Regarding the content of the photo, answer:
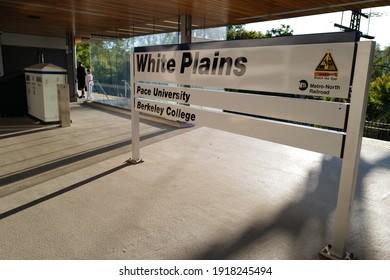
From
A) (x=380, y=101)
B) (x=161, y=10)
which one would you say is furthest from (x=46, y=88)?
(x=380, y=101)

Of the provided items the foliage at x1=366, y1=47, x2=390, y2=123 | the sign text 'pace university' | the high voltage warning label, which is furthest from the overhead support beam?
the foliage at x1=366, y1=47, x2=390, y2=123

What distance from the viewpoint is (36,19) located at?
941 cm

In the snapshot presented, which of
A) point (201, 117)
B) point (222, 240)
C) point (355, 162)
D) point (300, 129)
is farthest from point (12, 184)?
point (355, 162)

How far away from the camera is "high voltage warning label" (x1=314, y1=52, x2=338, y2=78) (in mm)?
2586

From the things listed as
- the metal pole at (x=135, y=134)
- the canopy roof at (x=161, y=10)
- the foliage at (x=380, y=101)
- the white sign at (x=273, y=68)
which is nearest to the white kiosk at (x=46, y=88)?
the canopy roof at (x=161, y=10)

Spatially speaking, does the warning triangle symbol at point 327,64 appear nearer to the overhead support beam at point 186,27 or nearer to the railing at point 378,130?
the overhead support beam at point 186,27

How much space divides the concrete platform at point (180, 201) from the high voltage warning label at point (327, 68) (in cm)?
161

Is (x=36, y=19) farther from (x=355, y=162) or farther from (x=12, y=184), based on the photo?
(x=355, y=162)

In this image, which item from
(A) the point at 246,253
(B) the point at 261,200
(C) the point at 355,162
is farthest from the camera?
(B) the point at 261,200

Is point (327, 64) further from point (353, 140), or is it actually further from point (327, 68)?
point (353, 140)

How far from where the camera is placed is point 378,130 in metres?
9.91

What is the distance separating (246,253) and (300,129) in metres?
1.25

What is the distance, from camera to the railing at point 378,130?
386 inches
